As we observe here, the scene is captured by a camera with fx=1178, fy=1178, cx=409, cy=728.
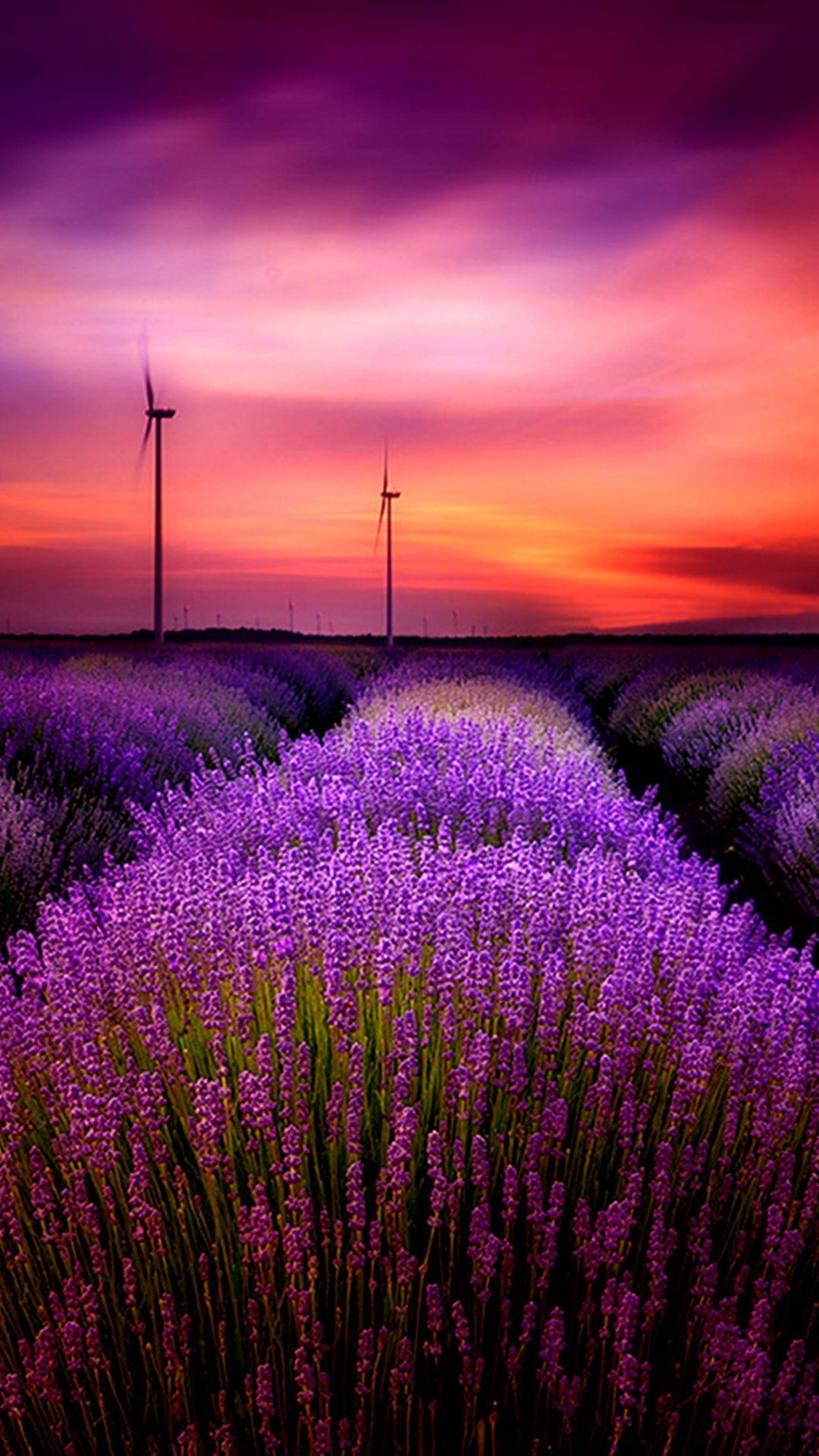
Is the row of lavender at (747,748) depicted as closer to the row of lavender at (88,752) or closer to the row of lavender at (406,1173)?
the row of lavender at (88,752)

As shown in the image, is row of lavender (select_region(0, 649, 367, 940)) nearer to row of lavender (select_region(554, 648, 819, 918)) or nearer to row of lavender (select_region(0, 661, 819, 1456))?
row of lavender (select_region(0, 661, 819, 1456))

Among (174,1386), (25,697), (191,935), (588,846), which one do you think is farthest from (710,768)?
(174,1386)

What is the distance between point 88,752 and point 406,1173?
237 inches

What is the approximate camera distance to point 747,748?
35.1 feet

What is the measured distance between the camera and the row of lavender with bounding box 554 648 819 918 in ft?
24.4

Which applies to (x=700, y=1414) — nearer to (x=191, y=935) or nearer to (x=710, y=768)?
(x=191, y=935)

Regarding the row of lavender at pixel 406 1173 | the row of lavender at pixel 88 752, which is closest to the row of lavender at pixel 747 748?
the row of lavender at pixel 88 752

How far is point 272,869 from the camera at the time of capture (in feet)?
10.6

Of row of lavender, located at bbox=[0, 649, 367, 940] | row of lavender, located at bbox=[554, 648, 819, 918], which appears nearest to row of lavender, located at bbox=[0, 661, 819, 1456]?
row of lavender, located at bbox=[0, 649, 367, 940]

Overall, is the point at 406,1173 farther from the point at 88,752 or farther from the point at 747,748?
the point at 747,748

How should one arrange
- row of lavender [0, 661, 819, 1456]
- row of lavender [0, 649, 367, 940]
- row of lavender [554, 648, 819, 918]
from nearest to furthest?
1. row of lavender [0, 661, 819, 1456]
2. row of lavender [0, 649, 367, 940]
3. row of lavender [554, 648, 819, 918]

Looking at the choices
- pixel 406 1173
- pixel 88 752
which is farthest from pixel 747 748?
pixel 406 1173

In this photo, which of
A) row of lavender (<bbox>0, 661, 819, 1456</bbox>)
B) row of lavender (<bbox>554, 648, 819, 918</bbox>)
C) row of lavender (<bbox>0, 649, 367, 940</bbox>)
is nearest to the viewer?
row of lavender (<bbox>0, 661, 819, 1456</bbox>)

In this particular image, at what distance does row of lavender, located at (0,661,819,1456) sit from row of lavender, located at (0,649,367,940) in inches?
70.4
